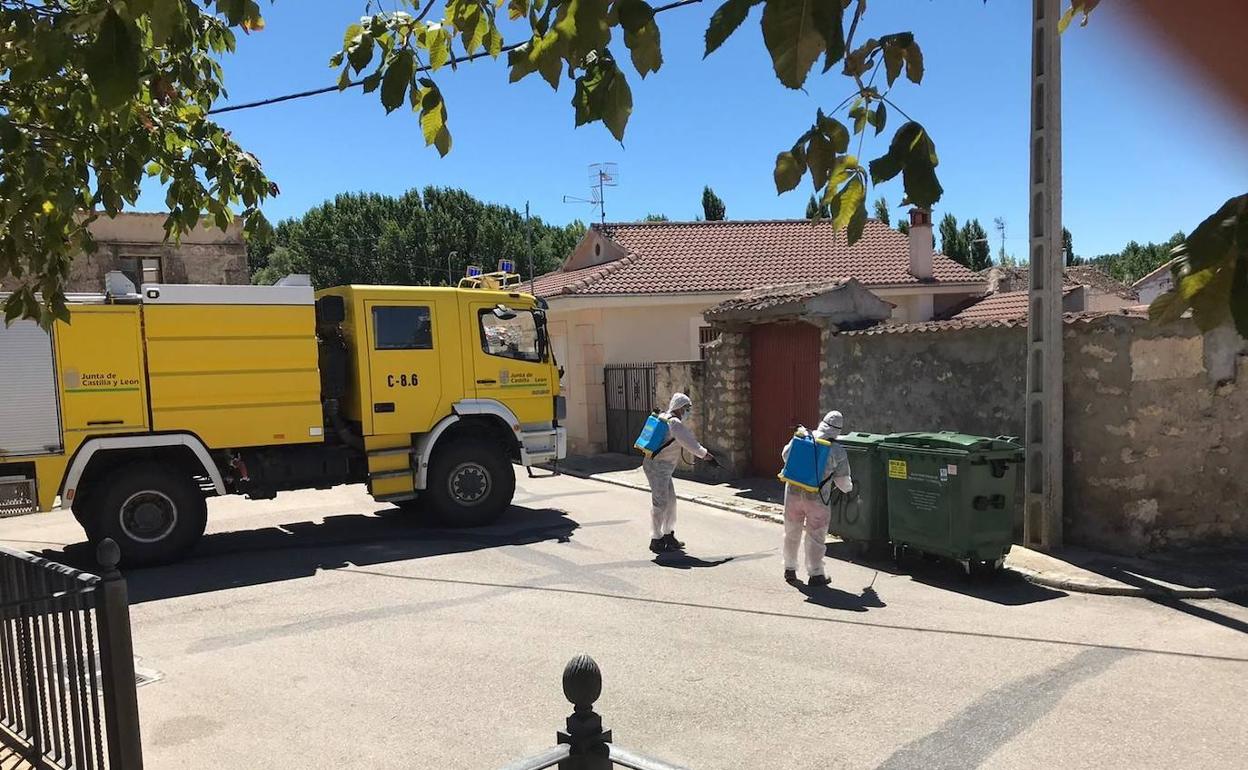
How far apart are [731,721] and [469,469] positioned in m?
6.24

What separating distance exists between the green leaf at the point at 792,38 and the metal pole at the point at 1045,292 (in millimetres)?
7360

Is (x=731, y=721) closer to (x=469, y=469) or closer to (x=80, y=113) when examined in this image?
(x=80, y=113)

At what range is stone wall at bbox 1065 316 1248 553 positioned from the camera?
7840mm

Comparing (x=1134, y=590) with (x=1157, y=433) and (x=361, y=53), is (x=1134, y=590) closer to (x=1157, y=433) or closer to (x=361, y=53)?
(x=1157, y=433)

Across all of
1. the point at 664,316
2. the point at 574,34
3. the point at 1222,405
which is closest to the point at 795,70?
the point at 574,34

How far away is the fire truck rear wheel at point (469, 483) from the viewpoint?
10125 mm

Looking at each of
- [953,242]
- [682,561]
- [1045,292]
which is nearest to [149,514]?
[682,561]

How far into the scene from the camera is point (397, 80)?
2252mm

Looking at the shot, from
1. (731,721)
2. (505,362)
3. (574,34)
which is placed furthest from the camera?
(505,362)

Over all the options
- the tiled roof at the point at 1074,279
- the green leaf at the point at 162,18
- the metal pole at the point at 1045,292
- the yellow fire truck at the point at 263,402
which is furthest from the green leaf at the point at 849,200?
the tiled roof at the point at 1074,279

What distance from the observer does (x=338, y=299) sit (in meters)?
9.88

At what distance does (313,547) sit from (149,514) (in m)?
1.68

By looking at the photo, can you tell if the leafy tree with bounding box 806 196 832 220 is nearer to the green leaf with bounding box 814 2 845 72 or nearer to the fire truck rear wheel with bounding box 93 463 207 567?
the green leaf with bounding box 814 2 845 72

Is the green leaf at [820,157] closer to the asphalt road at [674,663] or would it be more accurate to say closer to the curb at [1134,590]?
the asphalt road at [674,663]
